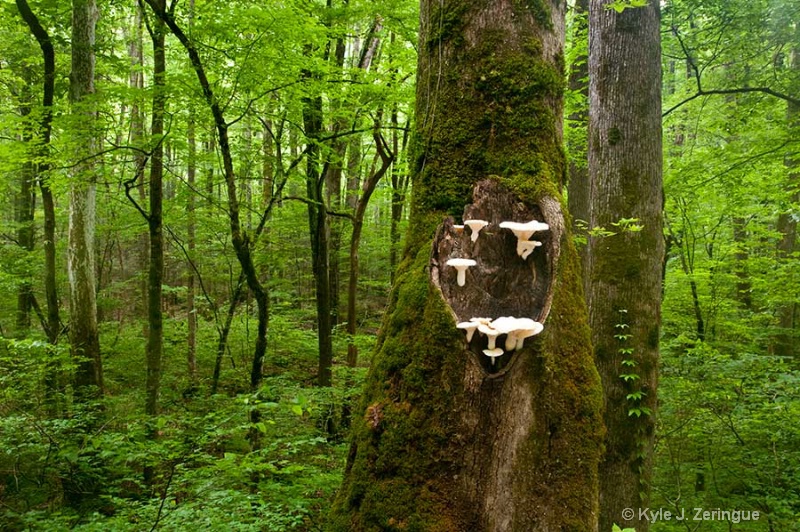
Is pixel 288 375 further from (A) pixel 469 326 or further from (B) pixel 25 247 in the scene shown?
(B) pixel 25 247

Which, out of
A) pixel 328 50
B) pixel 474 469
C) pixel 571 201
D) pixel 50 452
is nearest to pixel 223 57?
pixel 328 50

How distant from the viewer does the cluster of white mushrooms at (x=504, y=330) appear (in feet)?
4.62

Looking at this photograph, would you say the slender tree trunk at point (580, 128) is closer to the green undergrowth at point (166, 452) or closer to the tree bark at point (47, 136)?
the green undergrowth at point (166, 452)

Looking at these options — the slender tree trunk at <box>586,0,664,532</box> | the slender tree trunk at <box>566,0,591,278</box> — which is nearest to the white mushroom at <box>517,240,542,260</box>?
the slender tree trunk at <box>586,0,664,532</box>

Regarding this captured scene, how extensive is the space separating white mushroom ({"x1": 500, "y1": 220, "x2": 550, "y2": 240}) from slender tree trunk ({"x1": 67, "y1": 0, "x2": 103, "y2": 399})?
6702 millimetres

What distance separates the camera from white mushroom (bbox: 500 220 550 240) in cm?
158

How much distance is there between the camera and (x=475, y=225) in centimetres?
167

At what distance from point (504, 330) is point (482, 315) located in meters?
0.29

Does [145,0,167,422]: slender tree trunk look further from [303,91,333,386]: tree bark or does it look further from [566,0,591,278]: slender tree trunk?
[566,0,591,278]: slender tree trunk

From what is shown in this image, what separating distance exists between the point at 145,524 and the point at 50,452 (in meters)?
1.81

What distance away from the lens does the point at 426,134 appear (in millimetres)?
2049

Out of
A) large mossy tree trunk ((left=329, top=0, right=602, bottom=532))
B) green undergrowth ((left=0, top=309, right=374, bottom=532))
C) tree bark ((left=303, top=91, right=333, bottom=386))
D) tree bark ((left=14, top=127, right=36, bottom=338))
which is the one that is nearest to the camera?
large mossy tree trunk ((left=329, top=0, right=602, bottom=532))

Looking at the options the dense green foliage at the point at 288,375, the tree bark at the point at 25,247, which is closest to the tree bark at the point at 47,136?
the dense green foliage at the point at 288,375

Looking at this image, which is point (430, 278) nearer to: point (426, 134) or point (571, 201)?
point (426, 134)
